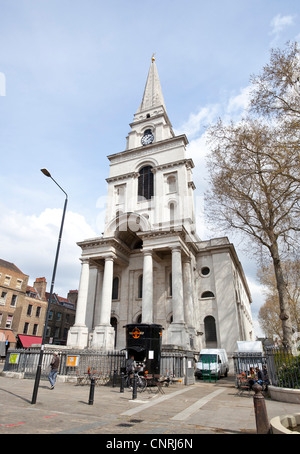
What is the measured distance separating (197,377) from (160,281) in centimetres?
976

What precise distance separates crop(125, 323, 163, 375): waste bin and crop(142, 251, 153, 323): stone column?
27.6 feet

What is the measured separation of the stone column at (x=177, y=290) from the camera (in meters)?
22.0

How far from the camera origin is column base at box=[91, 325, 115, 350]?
75.3 ft

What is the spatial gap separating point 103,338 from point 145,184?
17.7m

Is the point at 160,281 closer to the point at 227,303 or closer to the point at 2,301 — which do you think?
the point at 227,303

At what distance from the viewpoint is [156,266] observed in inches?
1118

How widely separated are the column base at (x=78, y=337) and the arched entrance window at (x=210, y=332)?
38.2 ft

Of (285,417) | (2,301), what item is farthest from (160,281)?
(285,417)

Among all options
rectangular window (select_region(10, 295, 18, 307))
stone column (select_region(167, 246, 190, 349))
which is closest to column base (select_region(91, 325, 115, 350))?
stone column (select_region(167, 246, 190, 349))

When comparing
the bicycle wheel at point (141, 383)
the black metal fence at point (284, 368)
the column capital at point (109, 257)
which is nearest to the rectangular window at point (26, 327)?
the column capital at point (109, 257)

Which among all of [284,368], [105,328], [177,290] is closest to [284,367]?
[284,368]

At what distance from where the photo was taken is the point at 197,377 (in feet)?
66.5

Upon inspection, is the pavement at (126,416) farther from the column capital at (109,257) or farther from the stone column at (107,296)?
the column capital at (109,257)

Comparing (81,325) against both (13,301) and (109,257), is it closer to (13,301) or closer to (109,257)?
(109,257)
